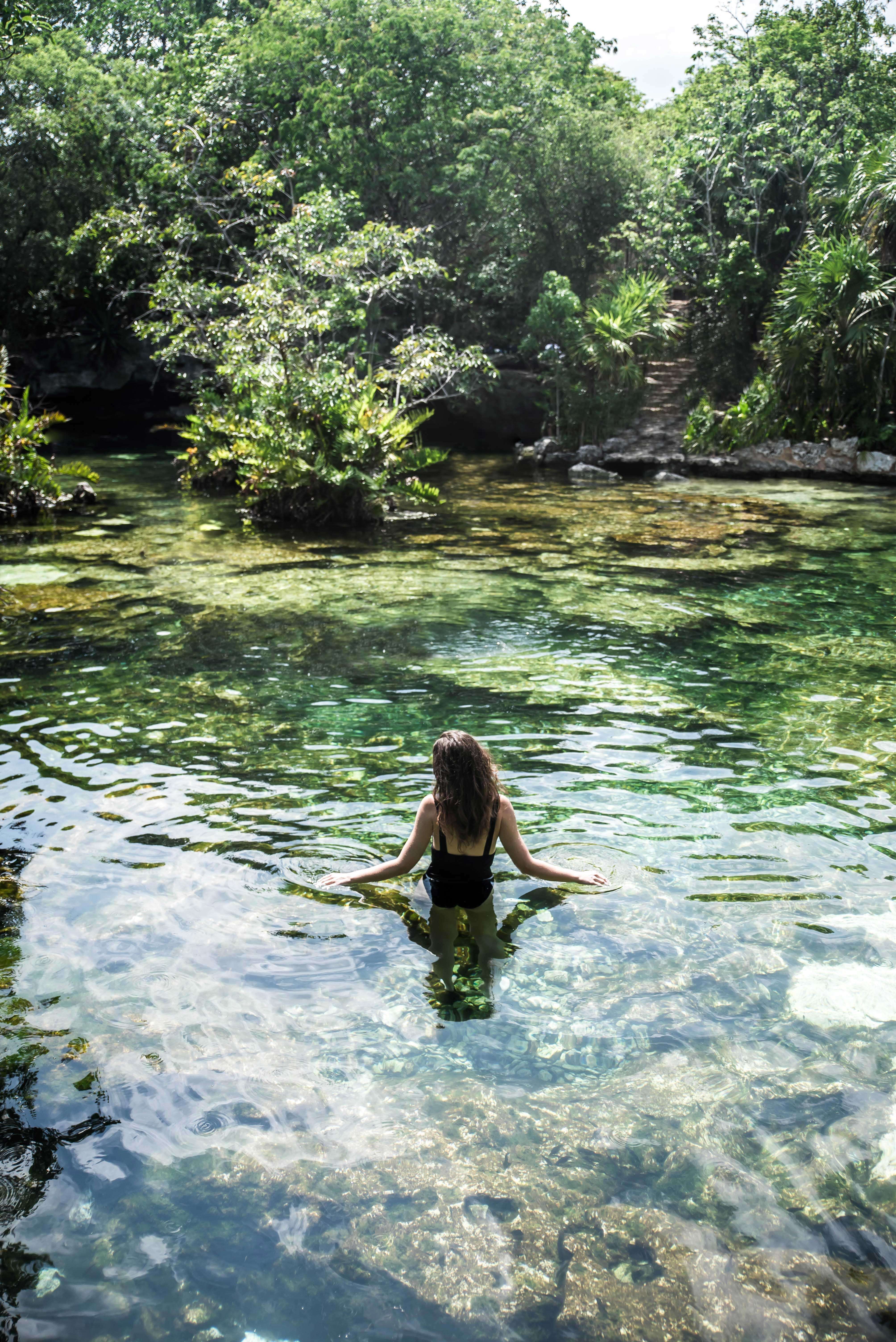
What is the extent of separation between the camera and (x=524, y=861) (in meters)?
4.12

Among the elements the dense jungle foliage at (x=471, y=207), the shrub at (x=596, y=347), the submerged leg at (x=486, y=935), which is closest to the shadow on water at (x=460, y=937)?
the submerged leg at (x=486, y=935)

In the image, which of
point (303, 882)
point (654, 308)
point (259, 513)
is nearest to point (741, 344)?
point (654, 308)

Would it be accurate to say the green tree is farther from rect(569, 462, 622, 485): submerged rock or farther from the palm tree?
rect(569, 462, 622, 485): submerged rock

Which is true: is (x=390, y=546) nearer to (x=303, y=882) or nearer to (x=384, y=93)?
(x=303, y=882)

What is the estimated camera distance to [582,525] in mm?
14125

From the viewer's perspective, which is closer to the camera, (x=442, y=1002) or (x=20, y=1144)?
(x=20, y=1144)

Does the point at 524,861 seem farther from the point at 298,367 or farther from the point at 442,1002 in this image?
the point at 298,367

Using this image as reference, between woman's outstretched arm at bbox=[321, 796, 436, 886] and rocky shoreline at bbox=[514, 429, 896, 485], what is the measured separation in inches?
608

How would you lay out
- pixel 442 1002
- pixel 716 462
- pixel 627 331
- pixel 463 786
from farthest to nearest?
pixel 627 331 → pixel 716 462 → pixel 463 786 → pixel 442 1002

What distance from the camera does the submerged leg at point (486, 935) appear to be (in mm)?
3955

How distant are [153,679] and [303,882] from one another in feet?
11.0

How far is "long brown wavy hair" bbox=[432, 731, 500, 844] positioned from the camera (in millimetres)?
3793

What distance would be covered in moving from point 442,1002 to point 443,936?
1.31 feet

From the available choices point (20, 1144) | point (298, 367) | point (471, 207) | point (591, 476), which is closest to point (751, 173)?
point (471, 207)
